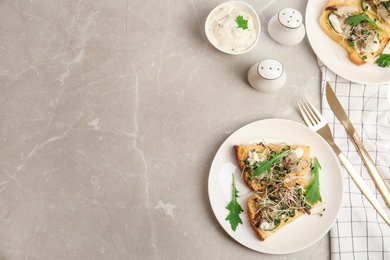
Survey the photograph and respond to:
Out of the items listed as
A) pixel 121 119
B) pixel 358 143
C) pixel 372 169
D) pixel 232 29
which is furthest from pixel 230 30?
pixel 372 169

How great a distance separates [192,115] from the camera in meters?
1.94

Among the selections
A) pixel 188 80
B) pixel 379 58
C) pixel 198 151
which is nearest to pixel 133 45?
pixel 188 80

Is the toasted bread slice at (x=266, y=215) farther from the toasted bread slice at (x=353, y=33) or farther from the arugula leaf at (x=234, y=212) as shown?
the toasted bread slice at (x=353, y=33)

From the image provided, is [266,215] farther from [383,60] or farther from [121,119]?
[383,60]

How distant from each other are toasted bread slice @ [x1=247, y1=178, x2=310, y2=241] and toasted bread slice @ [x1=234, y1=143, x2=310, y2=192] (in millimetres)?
48

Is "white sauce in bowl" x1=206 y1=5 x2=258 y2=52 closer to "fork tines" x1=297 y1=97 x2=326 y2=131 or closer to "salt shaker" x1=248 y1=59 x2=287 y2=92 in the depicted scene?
"salt shaker" x1=248 y1=59 x2=287 y2=92

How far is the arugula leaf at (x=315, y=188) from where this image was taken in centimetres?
184

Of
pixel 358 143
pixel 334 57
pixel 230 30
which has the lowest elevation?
pixel 358 143

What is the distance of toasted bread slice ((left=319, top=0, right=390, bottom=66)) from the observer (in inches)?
76.6

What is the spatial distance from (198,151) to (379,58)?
0.79 m

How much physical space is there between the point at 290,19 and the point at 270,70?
0.22 meters

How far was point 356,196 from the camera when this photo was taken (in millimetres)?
1916

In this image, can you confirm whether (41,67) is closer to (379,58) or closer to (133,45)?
(133,45)

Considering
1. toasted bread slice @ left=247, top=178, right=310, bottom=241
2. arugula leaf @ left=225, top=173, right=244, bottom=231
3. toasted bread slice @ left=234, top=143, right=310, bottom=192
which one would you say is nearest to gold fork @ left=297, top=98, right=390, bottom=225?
toasted bread slice @ left=234, top=143, right=310, bottom=192
